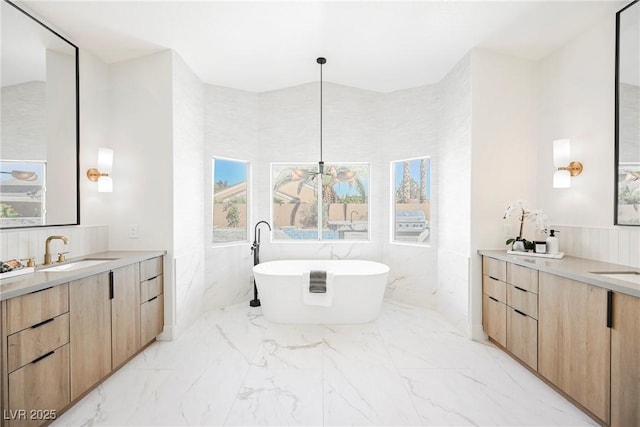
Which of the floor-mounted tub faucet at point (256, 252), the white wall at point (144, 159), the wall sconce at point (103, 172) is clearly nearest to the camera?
the wall sconce at point (103, 172)

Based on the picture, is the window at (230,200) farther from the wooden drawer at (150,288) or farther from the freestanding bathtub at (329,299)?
the wooden drawer at (150,288)

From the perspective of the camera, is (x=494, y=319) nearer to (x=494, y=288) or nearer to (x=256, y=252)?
(x=494, y=288)

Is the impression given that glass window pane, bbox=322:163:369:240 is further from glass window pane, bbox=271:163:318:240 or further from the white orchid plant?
the white orchid plant

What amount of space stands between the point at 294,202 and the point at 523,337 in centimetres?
310

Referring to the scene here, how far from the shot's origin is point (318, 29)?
2.89 m

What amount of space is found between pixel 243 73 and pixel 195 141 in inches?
40.7

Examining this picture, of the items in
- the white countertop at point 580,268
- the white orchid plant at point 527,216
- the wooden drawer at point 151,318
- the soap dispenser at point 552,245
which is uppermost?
the white orchid plant at point 527,216

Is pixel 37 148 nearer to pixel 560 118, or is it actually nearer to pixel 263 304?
pixel 263 304

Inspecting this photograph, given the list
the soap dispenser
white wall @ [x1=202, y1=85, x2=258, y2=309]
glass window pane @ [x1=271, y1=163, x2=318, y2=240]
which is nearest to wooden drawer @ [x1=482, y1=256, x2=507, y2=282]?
the soap dispenser

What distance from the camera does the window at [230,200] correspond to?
4.03 meters

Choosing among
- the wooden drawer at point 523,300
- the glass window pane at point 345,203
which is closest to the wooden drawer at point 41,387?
the glass window pane at point 345,203

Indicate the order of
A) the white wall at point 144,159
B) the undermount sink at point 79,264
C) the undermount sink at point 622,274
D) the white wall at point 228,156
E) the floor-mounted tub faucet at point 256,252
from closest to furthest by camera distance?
the undermount sink at point 622,274
the undermount sink at point 79,264
the white wall at point 144,159
the white wall at point 228,156
the floor-mounted tub faucet at point 256,252

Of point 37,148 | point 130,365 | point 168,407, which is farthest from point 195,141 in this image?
point 168,407

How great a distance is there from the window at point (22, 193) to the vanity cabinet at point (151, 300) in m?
0.84
